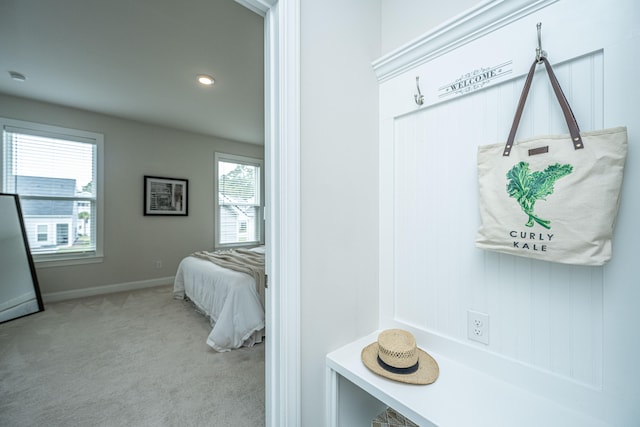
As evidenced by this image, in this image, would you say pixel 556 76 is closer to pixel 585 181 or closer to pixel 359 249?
pixel 585 181

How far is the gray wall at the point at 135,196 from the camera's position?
11.4 ft

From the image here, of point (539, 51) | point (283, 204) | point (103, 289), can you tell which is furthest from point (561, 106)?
point (103, 289)

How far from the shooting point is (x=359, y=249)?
1262 millimetres

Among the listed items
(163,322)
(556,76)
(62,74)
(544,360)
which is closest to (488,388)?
(544,360)

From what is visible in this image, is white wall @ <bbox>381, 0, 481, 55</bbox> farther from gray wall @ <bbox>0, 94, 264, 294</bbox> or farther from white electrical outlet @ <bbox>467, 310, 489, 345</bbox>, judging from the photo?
gray wall @ <bbox>0, 94, 264, 294</bbox>

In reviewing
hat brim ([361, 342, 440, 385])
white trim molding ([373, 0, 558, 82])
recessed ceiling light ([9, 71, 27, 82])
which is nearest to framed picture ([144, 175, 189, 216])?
recessed ceiling light ([9, 71, 27, 82])

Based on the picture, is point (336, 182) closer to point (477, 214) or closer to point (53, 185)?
point (477, 214)

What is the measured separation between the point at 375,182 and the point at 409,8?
86 cm

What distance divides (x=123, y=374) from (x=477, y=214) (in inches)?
101

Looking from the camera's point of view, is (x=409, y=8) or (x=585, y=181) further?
(x=409, y=8)

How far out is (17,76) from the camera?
2707 millimetres

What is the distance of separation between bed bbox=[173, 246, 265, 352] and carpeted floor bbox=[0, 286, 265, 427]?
12 cm

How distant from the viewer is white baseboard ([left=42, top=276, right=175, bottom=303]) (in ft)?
11.2

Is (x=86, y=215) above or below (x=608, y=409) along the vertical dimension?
above
